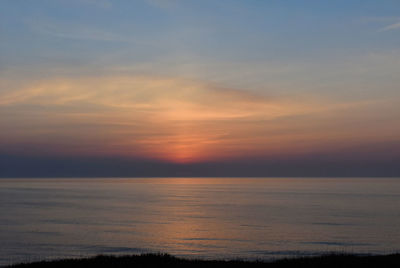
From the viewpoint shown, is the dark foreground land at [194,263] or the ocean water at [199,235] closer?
the dark foreground land at [194,263]

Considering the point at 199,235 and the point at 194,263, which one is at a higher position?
the point at 194,263

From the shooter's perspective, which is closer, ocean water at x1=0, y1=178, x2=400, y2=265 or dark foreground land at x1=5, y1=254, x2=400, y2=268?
dark foreground land at x1=5, y1=254, x2=400, y2=268

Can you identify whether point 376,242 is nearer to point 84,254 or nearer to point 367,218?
point 367,218

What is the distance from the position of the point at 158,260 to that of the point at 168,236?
1274 inches

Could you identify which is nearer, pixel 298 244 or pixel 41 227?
pixel 298 244

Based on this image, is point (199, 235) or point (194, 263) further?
point (199, 235)

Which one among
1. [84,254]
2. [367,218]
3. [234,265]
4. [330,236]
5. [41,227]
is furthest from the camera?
[367,218]

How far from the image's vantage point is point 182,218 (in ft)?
263

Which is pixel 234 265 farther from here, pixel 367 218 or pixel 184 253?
pixel 367 218

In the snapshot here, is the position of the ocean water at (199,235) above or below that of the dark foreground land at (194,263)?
below

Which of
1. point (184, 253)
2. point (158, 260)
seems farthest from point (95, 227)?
point (158, 260)

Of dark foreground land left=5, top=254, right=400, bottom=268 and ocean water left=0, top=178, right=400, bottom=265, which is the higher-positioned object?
dark foreground land left=5, top=254, right=400, bottom=268

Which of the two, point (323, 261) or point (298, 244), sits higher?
point (323, 261)

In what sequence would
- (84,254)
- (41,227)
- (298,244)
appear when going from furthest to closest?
(41,227) < (298,244) < (84,254)
